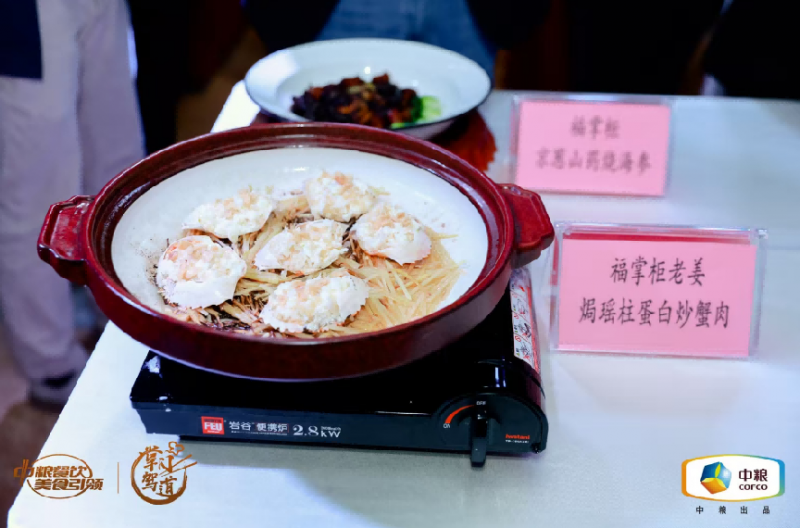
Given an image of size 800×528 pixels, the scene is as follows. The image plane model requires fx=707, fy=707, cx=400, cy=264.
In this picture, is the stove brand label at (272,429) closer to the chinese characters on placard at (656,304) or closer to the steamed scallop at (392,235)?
the steamed scallop at (392,235)

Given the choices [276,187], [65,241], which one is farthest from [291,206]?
[65,241]

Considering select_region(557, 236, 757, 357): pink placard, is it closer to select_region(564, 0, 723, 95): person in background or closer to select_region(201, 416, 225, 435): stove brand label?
select_region(201, 416, 225, 435): stove brand label

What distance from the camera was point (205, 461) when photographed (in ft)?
2.94

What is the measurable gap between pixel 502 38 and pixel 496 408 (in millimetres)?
1615

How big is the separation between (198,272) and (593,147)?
A: 31.9 inches

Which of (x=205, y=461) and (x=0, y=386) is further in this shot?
(x=0, y=386)

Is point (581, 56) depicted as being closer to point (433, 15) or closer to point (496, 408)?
point (433, 15)

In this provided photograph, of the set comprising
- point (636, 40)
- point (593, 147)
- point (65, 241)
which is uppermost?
point (65, 241)

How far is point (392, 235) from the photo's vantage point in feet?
2.98

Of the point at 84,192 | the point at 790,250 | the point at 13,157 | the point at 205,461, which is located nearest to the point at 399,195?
the point at 205,461

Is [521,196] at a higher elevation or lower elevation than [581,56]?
higher

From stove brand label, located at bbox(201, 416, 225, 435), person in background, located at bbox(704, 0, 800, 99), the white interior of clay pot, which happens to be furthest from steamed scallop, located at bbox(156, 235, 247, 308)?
person in background, located at bbox(704, 0, 800, 99)

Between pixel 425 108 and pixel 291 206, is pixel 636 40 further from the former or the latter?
pixel 291 206

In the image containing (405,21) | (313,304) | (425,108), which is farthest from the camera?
(405,21)
